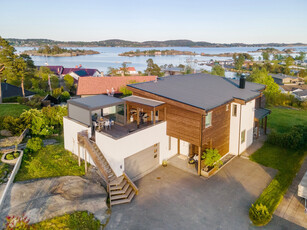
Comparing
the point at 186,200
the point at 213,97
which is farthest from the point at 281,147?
the point at 186,200

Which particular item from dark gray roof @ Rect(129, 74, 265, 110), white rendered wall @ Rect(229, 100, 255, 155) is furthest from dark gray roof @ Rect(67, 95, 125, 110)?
white rendered wall @ Rect(229, 100, 255, 155)

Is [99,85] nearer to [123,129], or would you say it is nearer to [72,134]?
[72,134]

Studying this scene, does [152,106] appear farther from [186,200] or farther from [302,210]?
[302,210]

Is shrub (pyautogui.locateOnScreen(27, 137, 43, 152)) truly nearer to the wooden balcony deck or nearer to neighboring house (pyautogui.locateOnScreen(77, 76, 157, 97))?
the wooden balcony deck

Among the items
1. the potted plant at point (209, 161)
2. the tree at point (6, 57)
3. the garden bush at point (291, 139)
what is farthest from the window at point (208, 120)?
the tree at point (6, 57)

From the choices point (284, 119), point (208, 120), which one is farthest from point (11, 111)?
point (284, 119)
